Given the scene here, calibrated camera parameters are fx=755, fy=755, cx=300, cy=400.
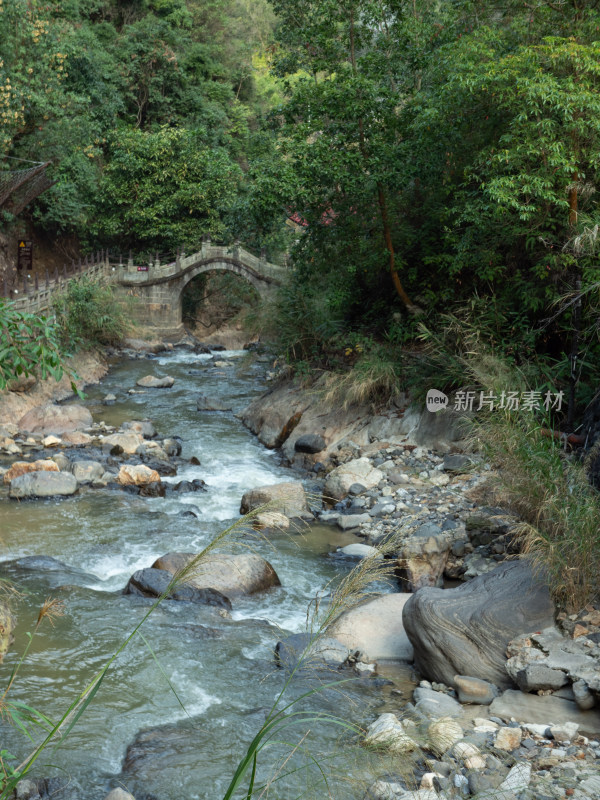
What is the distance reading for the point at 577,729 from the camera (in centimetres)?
455

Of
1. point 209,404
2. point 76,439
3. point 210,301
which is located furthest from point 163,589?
point 210,301

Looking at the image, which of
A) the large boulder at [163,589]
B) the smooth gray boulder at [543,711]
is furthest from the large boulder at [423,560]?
the smooth gray boulder at [543,711]

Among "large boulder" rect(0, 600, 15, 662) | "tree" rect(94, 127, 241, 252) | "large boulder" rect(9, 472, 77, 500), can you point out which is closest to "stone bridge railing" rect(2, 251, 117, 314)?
"tree" rect(94, 127, 241, 252)

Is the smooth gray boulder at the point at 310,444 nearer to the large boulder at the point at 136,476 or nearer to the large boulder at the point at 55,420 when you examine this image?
the large boulder at the point at 136,476

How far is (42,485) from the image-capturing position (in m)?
10.0

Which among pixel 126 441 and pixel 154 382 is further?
pixel 154 382

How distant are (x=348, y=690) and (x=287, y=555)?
2.88 m

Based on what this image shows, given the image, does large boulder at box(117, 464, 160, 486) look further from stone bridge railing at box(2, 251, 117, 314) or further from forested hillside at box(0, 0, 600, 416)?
forested hillside at box(0, 0, 600, 416)

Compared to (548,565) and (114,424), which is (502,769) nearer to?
(548,565)

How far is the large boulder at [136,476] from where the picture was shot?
10.6m

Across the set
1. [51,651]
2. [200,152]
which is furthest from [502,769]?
[200,152]

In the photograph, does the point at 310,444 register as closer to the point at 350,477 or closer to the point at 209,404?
the point at 350,477

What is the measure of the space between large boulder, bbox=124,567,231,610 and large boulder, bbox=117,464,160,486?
3290mm

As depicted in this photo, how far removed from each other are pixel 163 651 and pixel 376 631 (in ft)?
5.79
